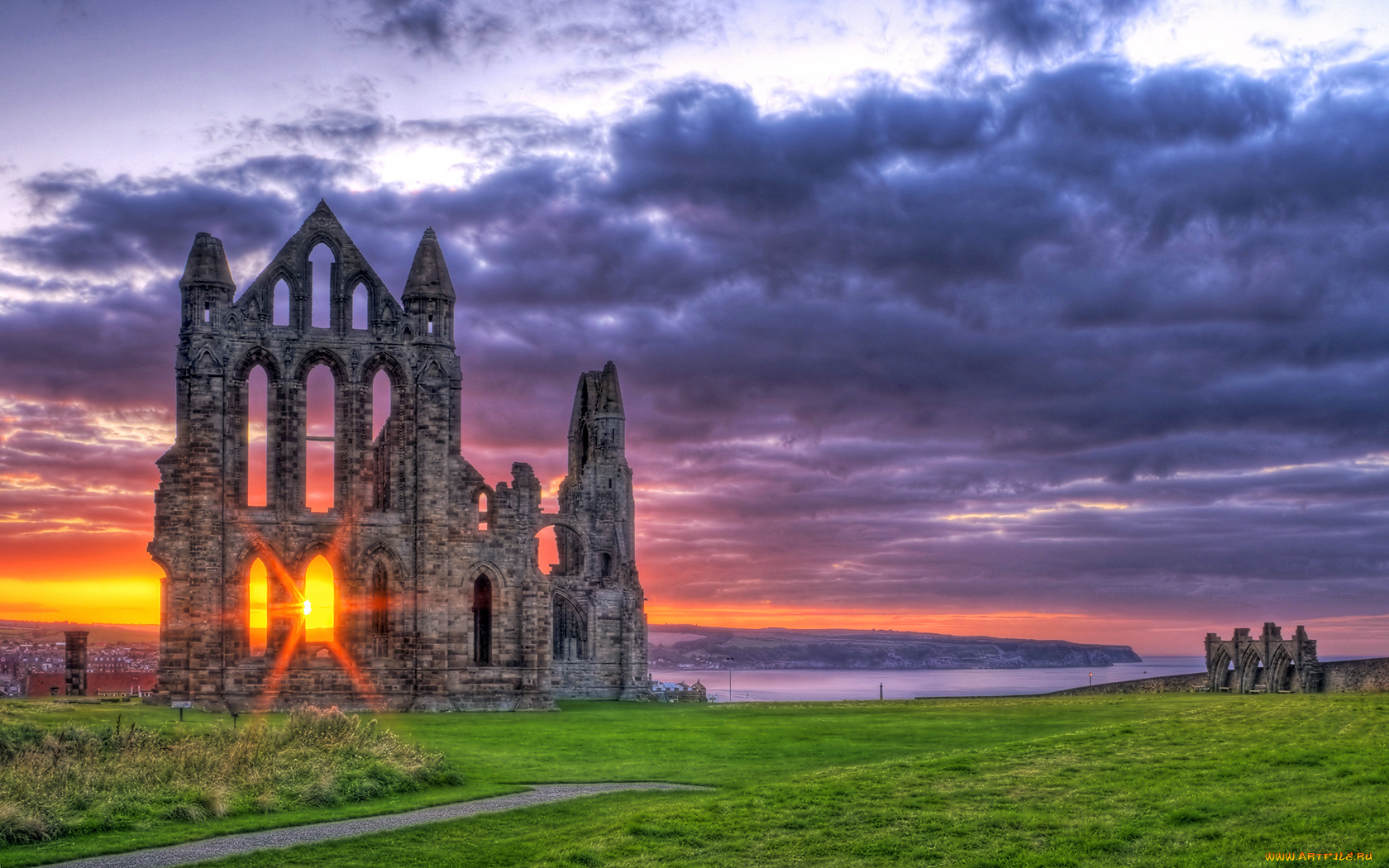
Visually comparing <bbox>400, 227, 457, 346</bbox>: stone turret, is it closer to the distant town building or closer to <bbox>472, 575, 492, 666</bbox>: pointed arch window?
<bbox>472, 575, 492, 666</bbox>: pointed arch window

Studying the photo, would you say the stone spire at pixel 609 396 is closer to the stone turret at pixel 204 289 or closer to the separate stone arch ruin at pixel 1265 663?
the stone turret at pixel 204 289

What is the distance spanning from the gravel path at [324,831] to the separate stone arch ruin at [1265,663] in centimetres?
3345

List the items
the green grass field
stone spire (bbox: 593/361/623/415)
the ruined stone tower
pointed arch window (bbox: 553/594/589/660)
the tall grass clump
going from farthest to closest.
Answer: stone spire (bbox: 593/361/623/415) → pointed arch window (bbox: 553/594/589/660) → the ruined stone tower → the tall grass clump → the green grass field

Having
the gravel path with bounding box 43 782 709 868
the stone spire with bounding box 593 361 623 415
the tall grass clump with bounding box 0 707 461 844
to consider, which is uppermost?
the stone spire with bounding box 593 361 623 415

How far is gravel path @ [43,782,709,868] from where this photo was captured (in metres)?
14.9

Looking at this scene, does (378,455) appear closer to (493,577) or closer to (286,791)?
(493,577)

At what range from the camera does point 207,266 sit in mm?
46500

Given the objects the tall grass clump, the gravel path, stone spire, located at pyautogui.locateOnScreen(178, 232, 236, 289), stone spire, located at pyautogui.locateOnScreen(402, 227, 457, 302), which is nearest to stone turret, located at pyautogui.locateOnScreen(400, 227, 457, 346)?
stone spire, located at pyautogui.locateOnScreen(402, 227, 457, 302)

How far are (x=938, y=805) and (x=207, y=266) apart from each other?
38086 millimetres

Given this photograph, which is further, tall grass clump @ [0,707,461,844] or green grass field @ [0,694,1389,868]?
tall grass clump @ [0,707,461,844]

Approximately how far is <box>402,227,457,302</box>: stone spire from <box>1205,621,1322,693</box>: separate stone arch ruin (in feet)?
109

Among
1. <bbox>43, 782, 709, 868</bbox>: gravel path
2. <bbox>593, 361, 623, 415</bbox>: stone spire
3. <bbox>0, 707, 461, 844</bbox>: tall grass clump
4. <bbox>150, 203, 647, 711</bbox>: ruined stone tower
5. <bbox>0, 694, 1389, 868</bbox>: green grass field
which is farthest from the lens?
<bbox>593, 361, 623, 415</bbox>: stone spire

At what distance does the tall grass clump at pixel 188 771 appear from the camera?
1733 cm

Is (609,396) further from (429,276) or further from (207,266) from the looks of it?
(207,266)
